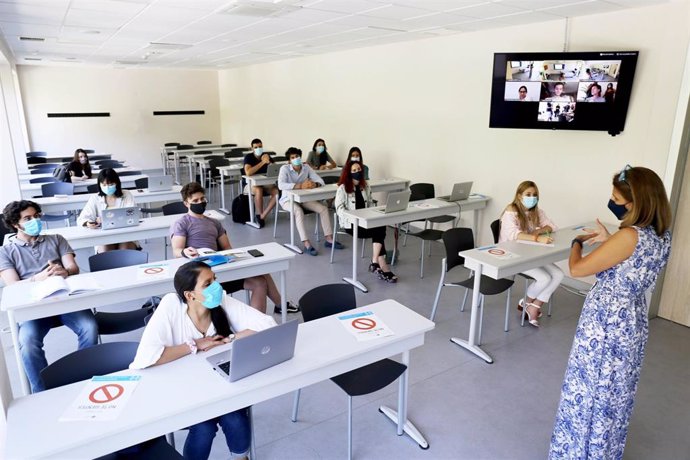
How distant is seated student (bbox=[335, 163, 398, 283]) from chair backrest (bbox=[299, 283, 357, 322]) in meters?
2.29

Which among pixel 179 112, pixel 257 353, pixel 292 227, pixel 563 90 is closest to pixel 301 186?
pixel 292 227

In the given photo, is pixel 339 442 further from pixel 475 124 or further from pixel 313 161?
pixel 313 161

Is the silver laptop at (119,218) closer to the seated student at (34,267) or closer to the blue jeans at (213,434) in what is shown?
the seated student at (34,267)

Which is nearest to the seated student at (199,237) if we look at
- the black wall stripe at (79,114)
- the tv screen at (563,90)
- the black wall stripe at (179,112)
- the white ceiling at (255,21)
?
the white ceiling at (255,21)

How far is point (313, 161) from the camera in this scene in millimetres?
8320

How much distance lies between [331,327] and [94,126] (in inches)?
486

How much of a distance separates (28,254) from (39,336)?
622 millimetres

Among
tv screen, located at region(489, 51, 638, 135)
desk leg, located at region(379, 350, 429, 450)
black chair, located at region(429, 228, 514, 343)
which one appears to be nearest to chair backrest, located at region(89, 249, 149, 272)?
desk leg, located at region(379, 350, 429, 450)

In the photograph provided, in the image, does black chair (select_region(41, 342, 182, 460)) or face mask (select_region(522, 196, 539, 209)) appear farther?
face mask (select_region(522, 196, 539, 209))

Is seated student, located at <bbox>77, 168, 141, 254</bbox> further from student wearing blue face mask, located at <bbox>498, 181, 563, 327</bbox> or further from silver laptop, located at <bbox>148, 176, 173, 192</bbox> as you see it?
student wearing blue face mask, located at <bbox>498, 181, 563, 327</bbox>

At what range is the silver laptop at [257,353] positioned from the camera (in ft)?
6.32

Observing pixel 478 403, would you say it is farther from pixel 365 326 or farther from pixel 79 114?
pixel 79 114

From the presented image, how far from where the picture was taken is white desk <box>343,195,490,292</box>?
16.5 ft

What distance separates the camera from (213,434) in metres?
2.23
